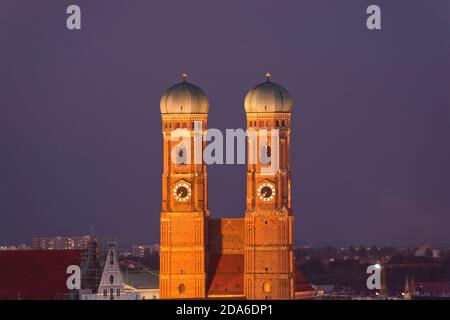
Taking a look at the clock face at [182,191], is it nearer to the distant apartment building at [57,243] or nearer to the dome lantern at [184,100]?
the dome lantern at [184,100]

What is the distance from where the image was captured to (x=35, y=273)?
12700cm

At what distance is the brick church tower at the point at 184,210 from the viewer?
125 meters

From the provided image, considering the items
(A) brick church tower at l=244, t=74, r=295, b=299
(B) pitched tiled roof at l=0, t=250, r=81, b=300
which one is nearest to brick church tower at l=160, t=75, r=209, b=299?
(A) brick church tower at l=244, t=74, r=295, b=299

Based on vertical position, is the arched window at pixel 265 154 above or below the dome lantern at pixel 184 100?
below

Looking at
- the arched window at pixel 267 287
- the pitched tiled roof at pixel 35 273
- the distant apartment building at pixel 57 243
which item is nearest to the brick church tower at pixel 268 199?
the arched window at pixel 267 287

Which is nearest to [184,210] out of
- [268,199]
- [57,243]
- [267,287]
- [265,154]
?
[268,199]

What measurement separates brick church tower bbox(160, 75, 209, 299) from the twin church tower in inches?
2.0

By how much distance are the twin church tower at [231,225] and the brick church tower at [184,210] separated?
5 centimetres

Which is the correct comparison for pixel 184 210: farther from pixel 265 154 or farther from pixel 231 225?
pixel 265 154

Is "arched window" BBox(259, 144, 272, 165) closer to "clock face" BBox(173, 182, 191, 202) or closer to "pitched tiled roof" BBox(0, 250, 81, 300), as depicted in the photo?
"clock face" BBox(173, 182, 191, 202)

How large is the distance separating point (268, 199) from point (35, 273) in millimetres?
12799

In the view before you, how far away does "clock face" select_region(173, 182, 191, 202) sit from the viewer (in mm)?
125438
